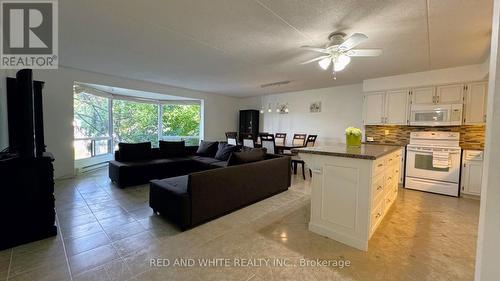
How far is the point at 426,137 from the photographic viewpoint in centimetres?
421

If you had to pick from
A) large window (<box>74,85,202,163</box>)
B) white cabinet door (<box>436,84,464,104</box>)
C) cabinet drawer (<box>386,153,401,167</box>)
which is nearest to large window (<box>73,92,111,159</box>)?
large window (<box>74,85,202,163</box>)

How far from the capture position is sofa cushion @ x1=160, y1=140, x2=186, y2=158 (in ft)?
17.4

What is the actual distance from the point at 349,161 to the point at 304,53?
2.04 m

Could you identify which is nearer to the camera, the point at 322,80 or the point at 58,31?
the point at 58,31

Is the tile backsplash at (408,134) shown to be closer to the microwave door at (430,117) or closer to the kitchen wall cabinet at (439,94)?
the microwave door at (430,117)

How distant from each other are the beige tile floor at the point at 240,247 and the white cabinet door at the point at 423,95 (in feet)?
7.12

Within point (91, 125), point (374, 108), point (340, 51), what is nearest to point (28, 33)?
point (91, 125)

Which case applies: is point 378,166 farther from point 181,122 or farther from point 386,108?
point 181,122

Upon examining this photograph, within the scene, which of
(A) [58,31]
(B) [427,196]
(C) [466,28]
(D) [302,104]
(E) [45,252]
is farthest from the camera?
(D) [302,104]

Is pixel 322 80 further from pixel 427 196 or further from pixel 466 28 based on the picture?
pixel 427 196

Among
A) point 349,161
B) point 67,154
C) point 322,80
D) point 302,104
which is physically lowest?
point 67,154

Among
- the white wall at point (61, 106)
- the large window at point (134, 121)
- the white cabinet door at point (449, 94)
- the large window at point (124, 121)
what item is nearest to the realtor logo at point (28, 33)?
the white wall at point (61, 106)

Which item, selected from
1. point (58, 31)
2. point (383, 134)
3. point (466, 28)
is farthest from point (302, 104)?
point (58, 31)

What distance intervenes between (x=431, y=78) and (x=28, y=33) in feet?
22.3
